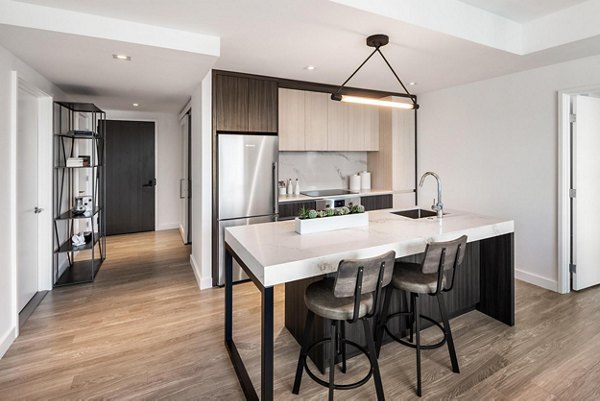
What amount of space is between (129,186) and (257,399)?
18.3 ft

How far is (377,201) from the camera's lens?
4.81 meters

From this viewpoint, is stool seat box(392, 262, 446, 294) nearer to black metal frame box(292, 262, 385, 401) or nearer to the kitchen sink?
black metal frame box(292, 262, 385, 401)

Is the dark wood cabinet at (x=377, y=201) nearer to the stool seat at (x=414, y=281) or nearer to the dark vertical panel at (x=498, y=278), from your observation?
the dark vertical panel at (x=498, y=278)

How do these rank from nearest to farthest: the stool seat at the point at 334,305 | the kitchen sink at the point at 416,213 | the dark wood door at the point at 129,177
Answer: the stool seat at the point at 334,305, the kitchen sink at the point at 416,213, the dark wood door at the point at 129,177

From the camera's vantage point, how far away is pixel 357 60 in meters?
3.36

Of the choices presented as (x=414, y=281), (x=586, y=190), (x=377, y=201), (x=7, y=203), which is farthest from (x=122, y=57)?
(x=586, y=190)

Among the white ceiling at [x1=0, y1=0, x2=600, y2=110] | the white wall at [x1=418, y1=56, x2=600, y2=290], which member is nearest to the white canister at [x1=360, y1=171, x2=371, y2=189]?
the white wall at [x1=418, y1=56, x2=600, y2=290]

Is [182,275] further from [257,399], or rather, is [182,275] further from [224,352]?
[257,399]

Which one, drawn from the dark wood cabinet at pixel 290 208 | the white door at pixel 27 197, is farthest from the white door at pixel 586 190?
the white door at pixel 27 197

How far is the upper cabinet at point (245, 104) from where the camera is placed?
3.67 meters

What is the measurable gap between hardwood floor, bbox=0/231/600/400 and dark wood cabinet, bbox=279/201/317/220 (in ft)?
3.21

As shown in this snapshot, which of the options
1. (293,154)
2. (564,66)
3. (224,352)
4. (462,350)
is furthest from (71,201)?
(564,66)

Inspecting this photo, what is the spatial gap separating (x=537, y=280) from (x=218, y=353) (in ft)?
11.4

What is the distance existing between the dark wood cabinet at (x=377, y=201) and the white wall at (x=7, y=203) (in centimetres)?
379
